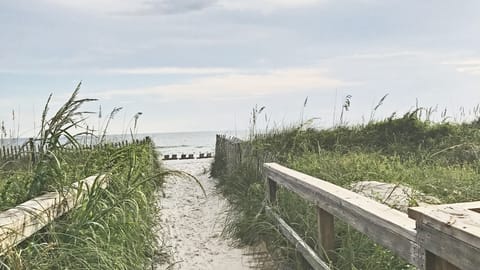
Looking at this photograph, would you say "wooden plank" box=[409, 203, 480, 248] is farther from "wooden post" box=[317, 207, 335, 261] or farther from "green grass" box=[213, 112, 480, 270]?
"wooden post" box=[317, 207, 335, 261]

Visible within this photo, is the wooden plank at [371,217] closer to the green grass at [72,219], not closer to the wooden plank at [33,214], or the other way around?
the green grass at [72,219]

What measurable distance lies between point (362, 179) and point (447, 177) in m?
0.89

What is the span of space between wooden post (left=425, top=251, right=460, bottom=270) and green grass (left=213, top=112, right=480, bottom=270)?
114 centimetres

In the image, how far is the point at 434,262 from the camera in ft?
6.13

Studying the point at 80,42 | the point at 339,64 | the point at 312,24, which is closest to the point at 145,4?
the point at 80,42

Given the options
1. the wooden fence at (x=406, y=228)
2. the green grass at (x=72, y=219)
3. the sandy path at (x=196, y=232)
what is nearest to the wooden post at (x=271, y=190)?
the sandy path at (x=196, y=232)

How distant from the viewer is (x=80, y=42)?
1070 cm

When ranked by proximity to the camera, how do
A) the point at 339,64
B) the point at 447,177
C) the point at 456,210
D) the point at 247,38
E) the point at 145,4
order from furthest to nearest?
the point at 339,64 < the point at 247,38 < the point at 145,4 < the point at 447,177 < the point at 456,210

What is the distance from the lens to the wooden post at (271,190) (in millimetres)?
5301

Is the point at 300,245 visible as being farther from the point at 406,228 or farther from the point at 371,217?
the point at 406,228

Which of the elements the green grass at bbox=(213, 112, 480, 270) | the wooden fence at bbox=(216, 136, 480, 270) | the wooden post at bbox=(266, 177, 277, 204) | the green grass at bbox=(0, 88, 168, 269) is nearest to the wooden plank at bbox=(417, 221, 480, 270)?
the wooden fence at bbox=(216, 136, 480, 270)

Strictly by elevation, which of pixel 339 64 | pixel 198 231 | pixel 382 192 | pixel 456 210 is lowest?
pixel 198 231

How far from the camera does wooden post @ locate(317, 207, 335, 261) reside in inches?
131

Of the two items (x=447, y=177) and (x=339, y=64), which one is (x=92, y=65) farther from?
(x=447, y=177)
